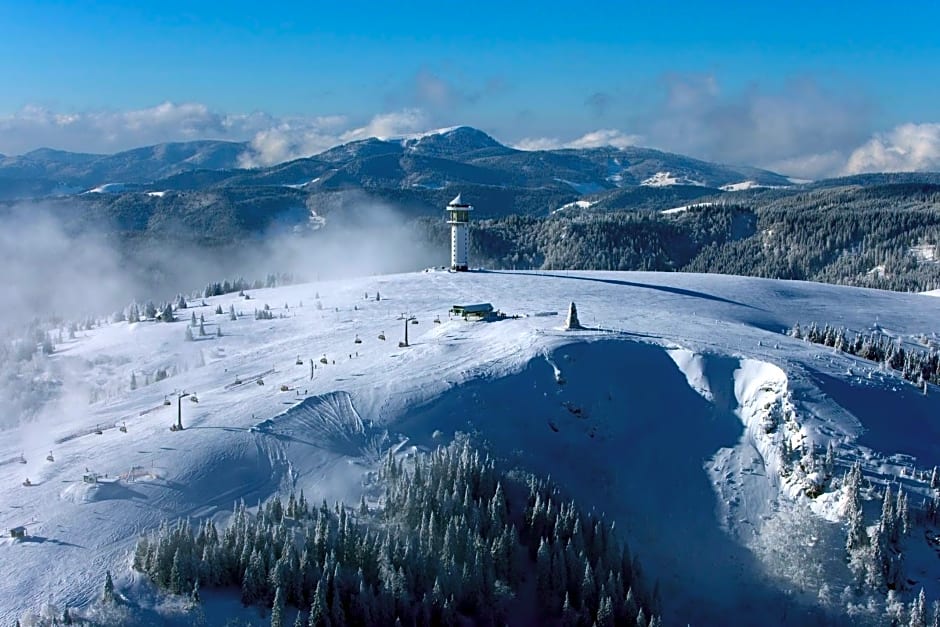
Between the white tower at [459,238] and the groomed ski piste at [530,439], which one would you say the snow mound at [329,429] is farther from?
the white tower at [459,238]

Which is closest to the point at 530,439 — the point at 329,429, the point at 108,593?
the point at 329,429

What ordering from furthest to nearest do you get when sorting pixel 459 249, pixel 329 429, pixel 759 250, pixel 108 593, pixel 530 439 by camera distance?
pixel 759 250, pixel 459 249, pixel 530 439, pixel 329 429, pixel 108 593

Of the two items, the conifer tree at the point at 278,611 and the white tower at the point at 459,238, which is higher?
the white tower at the point at 459,238

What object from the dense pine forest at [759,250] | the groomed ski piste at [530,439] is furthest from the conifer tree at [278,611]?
the dense pine forest at [759,250]

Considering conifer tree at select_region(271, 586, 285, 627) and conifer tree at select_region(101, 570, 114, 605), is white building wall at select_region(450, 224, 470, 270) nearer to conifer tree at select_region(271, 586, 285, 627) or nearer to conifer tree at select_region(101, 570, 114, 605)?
conifer tree at select_region(271, 586, 285, 627)

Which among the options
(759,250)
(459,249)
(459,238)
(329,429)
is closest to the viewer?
(329,429)

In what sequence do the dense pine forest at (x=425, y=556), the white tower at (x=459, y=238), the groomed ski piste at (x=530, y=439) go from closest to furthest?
the dense pine forest at (x=425, y=556), the groomed ski piste at (x=530, y=439), the white tower at (x=459, y=238)

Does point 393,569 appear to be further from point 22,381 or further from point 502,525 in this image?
point 22,381

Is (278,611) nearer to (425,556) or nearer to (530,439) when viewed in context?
(425,556)

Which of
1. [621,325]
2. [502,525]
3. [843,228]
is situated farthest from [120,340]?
[843,228]

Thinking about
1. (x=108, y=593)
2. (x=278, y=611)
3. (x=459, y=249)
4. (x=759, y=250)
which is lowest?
(x=278, y=611)
